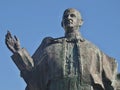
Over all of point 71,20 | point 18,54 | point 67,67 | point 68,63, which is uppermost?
point 71,20

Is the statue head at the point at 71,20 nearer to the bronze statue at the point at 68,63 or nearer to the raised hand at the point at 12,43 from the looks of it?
the bronze statue at the point at 68,63

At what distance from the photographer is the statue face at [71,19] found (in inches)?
789

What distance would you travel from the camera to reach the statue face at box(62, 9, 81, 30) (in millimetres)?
20031

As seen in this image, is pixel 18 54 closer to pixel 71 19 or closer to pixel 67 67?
pixel 67 67

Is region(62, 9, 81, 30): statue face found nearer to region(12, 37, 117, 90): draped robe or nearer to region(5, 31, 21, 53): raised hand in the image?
region(12, 37, 117, 90): draped robe

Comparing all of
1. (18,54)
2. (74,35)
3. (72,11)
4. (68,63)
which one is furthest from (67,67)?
(72,11)

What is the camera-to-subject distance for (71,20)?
20.0 m

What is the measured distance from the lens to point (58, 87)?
19.4 m

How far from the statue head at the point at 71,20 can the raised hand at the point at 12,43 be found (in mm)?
1307

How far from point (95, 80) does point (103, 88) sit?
36cm

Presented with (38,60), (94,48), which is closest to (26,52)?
(38,60)

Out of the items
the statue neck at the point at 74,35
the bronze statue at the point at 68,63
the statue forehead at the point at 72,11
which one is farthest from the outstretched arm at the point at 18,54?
the statue forehead at the point at 72,11

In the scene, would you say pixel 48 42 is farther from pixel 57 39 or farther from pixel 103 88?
pixel 103 88

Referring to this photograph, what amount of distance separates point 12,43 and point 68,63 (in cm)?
143
